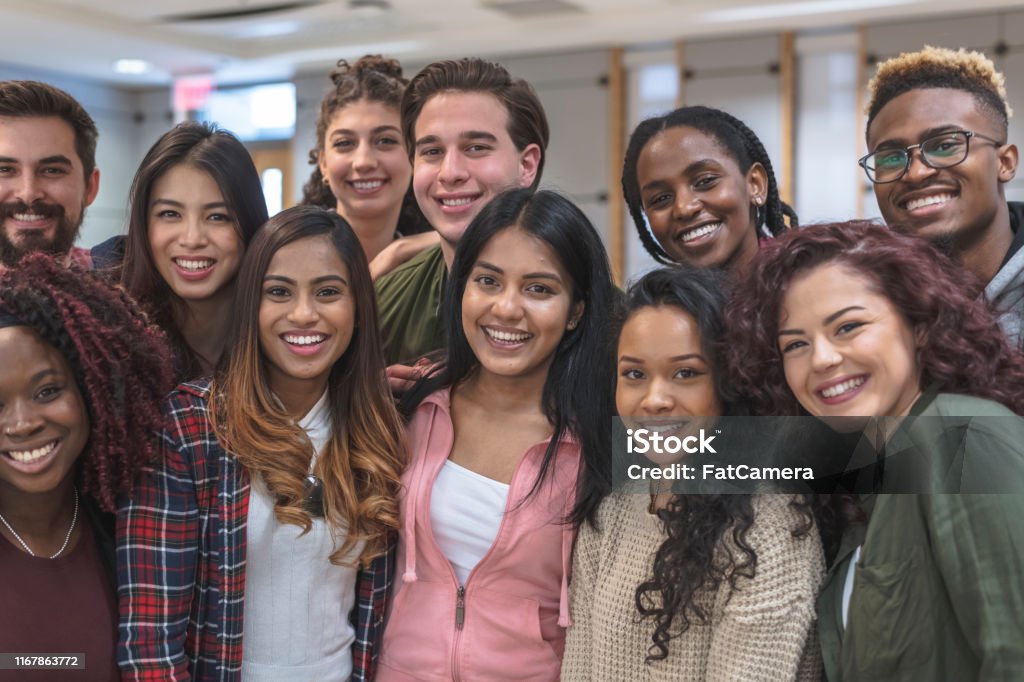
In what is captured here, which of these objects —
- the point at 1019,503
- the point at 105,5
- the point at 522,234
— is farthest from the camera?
the point at 105,5

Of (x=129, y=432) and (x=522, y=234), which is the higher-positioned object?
(x=522, y=234)

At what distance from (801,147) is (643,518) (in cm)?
621

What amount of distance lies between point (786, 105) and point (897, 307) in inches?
244

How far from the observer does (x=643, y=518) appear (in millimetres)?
1776

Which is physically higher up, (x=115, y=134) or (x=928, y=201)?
(x=115, y=134)

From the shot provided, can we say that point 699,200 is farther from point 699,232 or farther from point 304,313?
point 304,313

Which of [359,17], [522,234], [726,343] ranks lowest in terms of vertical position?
[726,343]

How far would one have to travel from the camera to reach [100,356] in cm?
175

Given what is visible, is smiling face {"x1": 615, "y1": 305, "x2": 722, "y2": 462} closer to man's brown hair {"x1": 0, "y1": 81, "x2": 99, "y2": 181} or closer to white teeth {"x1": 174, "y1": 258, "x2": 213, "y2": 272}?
white teeth {"x1": 174, "y1": 258, "x2": 213, "y2": 272}

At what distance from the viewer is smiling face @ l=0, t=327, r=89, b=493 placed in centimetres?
167

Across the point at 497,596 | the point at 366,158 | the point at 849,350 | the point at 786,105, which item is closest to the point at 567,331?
the point at 497,596

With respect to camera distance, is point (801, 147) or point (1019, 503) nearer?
point (1019, 503)

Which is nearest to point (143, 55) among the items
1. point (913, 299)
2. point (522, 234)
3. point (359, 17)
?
point (359, 17)

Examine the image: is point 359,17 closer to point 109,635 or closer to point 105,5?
point 105,5
